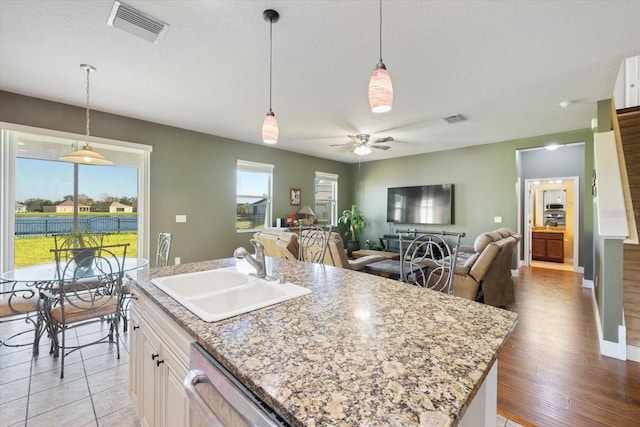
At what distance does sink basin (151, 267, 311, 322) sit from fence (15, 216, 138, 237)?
319 cm

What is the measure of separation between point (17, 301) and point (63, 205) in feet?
5.25

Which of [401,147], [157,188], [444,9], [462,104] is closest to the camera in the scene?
[444,9]

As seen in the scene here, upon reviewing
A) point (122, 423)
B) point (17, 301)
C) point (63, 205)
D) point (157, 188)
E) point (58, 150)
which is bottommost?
point (122, 423)

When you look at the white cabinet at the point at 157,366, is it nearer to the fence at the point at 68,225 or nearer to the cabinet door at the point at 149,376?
the cabinet door at the point at 149,376

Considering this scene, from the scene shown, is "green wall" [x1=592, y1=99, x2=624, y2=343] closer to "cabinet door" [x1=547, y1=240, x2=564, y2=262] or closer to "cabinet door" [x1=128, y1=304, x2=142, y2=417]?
"cabinet door" [x1=128, y1=304, x2=142, y2=417]

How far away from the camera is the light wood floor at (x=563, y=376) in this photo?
5.98 feet

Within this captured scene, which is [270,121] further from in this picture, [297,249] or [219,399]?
[297,249]

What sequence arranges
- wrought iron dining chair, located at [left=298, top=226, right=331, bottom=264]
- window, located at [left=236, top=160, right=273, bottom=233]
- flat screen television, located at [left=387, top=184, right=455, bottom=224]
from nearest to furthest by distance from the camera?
wrought iron dining chair, located at [left=298, top=226, right=331, bottom=264] → window, located at [left=236, top=160, right=273, bottom=233] → flat screen television, located at [left=387, top=184, right=455, bottom=224]

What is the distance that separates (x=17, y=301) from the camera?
2.56 metres

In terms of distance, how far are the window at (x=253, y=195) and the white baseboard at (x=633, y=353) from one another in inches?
209

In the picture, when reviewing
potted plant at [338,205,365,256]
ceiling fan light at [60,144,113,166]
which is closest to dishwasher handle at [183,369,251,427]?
ceiling fan light at [60,144,113,166]

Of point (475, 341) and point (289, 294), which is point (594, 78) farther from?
point (289, 294)

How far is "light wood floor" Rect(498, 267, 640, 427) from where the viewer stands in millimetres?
1822

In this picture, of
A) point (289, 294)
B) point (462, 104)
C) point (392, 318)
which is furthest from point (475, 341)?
point (462, 104)
